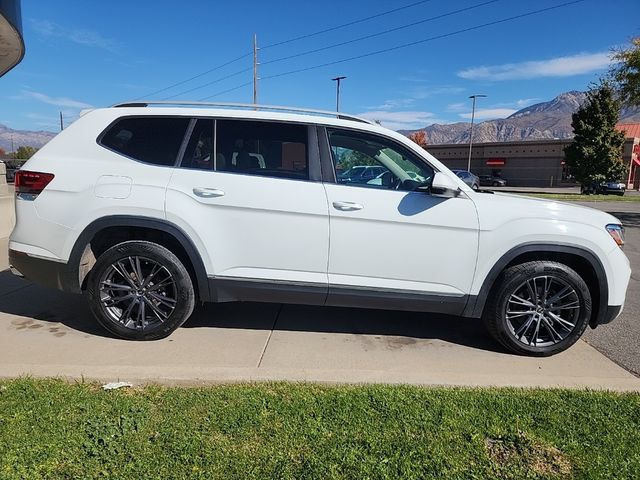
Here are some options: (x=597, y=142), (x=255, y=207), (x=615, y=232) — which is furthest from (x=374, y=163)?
(x=597, y=142)

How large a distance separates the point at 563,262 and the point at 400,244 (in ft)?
4.72

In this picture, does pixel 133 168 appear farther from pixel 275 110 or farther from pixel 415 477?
pixel 415 477

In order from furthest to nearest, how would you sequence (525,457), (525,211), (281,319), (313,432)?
(281,319) < (525,211) < (313,432) < (525,457)

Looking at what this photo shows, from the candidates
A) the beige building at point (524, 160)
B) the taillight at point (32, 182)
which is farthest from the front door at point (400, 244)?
the beige building at point (524, 160)

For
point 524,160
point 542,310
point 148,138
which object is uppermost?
point 524,160

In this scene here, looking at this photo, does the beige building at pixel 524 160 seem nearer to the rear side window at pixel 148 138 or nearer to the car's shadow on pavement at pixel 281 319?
the car's shadow on pavement at pixel 281 319

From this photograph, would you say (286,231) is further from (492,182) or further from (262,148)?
(492,182)

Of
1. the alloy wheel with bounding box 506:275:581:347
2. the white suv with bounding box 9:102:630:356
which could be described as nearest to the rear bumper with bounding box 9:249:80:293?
the white suv with bounding box 9:102:630:356

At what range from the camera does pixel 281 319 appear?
15.3 feet

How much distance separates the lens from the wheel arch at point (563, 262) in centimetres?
384

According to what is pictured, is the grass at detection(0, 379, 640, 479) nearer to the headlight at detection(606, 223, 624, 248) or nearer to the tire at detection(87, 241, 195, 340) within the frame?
the tire at detection(87, 241, 195, 340)

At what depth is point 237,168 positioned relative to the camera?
3.95 meters

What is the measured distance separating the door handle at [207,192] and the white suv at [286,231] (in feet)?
0.04

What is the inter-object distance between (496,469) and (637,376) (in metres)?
1.96
